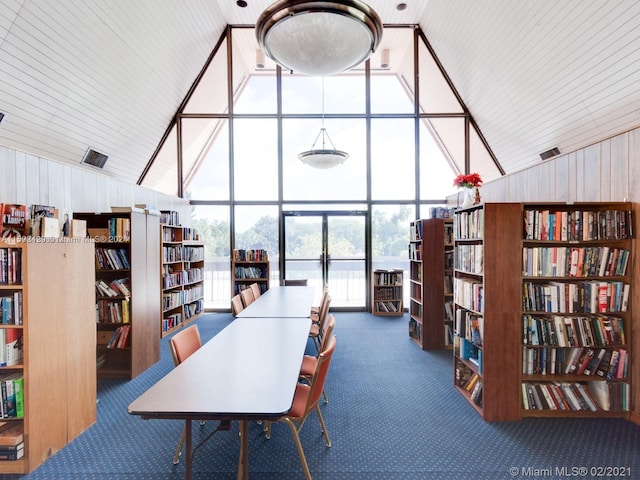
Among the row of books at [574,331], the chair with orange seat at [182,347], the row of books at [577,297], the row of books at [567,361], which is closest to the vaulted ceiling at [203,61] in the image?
the row of books at [577,297]

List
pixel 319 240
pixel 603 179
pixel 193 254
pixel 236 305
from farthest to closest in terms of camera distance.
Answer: pixel 319 240 < pixel 193 254 < pixel 236 305 < pixel 603 179

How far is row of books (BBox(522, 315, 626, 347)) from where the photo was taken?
9.43ft

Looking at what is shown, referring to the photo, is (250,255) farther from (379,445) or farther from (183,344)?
(379,445)

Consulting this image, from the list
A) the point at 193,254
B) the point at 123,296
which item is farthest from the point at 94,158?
the point at 123,296

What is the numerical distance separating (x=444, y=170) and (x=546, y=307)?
470 centimetres

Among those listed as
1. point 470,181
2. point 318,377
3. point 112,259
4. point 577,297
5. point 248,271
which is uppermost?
point 470,181

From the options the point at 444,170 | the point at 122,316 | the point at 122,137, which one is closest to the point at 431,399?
the point at 122,316

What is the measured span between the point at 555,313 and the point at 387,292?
3964mm

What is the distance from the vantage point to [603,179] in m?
3.22

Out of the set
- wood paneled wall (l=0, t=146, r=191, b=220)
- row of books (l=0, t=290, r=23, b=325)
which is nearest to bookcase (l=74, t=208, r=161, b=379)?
wood paneled wall (l=0, t=146, r=191, b=220)

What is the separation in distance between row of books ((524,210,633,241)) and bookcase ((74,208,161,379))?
14.4ft

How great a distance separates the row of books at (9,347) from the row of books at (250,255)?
4431 millimetres

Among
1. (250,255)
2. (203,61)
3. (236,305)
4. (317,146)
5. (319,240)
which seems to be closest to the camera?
(236,305)

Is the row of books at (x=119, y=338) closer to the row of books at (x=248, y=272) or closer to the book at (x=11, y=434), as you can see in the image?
the book at (x=11, y=434)
